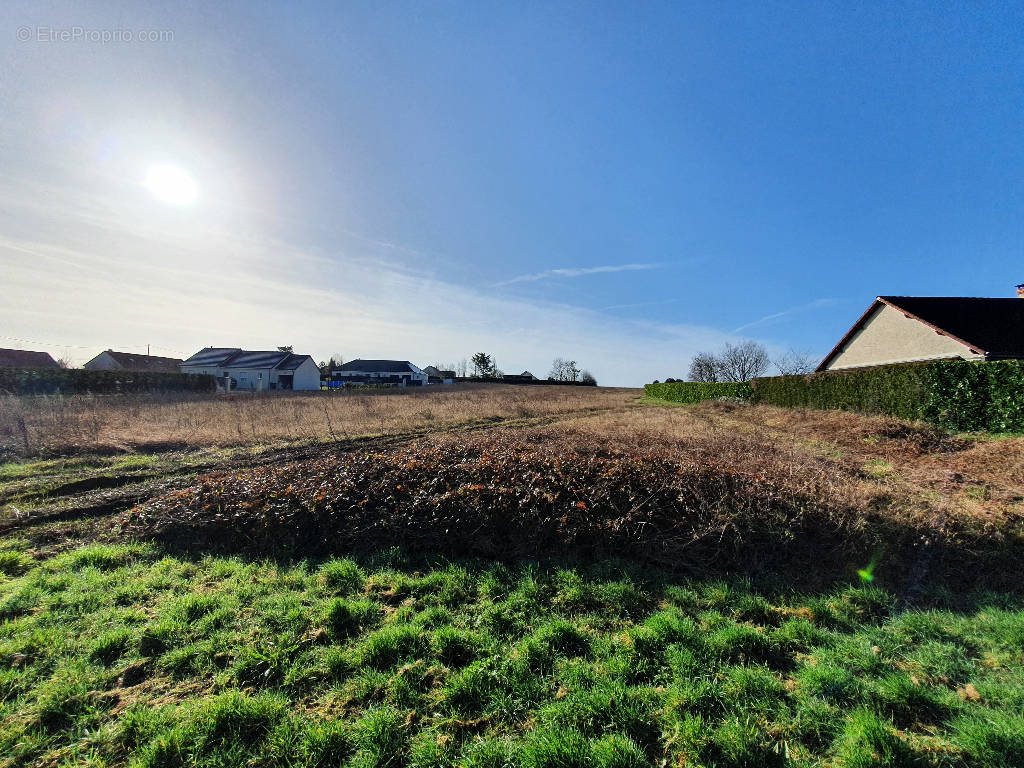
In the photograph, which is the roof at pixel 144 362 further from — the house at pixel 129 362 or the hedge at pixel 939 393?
the hedge at pixel 939 393

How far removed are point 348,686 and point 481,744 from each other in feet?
3.47

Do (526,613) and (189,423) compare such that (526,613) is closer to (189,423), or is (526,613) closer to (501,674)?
(501,674)

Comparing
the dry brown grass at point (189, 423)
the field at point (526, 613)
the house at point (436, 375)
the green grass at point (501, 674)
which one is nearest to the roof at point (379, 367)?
the house at point (436, 375)

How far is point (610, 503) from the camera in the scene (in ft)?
16.4

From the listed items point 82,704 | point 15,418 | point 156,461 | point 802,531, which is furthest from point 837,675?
point 15,418

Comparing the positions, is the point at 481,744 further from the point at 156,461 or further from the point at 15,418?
the point at 15,418

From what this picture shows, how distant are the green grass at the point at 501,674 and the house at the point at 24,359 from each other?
193ft

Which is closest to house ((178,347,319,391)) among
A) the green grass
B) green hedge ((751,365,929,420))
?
green hedge ((751,365,929,420))

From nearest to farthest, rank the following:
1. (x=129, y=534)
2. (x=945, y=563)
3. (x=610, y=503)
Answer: (x=945, y=563) < (x=610, y=503) < (x=129, y=534)

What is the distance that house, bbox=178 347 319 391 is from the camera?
47.8m

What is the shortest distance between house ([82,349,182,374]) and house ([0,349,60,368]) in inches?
143

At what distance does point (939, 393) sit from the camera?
11820 millimetres

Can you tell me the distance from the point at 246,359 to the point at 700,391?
173 feet

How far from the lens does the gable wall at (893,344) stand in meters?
17.8
